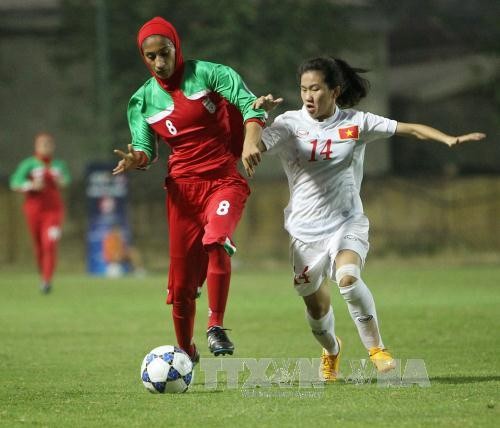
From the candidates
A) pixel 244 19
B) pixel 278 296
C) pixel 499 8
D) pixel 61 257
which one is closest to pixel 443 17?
pixel 499 8

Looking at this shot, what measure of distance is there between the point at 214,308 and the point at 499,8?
23.1m

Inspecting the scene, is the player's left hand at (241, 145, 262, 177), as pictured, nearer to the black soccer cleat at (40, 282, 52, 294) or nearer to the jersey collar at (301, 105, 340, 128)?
the jersey collar at (301, 105, 340, 128)

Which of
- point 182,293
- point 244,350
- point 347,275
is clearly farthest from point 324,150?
point 244,350

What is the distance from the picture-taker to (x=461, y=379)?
854 cm

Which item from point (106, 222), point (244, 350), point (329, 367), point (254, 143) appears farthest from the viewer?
point (106, 222)

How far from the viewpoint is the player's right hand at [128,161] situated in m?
8.51

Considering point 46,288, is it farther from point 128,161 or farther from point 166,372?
point 166,372

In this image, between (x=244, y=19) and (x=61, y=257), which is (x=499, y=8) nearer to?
(x=244, y=19)

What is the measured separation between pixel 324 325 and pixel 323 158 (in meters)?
1.13

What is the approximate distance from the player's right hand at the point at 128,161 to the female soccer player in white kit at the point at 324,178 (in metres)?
0.86

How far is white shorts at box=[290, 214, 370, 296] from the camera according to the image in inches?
337

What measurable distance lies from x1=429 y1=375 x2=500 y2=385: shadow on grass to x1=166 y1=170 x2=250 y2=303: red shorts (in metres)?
1.69

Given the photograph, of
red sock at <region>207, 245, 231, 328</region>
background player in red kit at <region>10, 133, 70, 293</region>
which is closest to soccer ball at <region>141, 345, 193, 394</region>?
red sock at <region>207, 245, 231, 328</region>

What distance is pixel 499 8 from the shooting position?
30.2m
